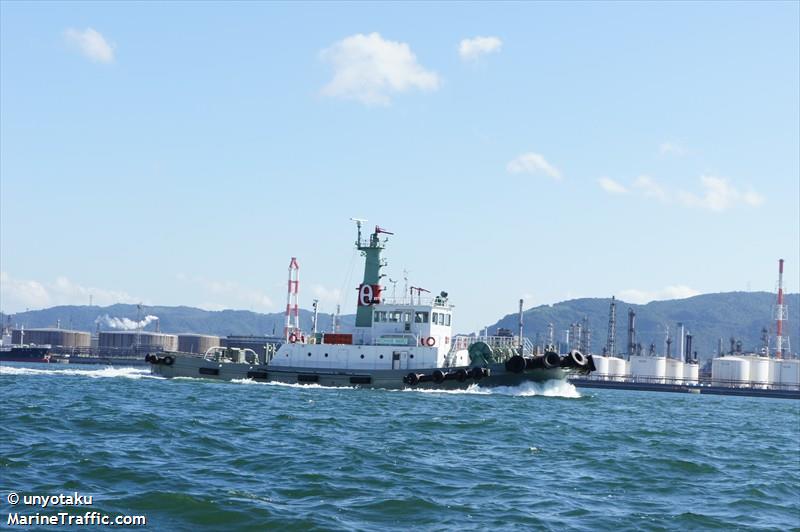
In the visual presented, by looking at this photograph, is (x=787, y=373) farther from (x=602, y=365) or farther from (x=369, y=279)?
(x=369, y=279)

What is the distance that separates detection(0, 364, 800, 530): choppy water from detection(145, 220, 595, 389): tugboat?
1063cm

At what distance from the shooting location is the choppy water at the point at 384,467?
13.9 metres

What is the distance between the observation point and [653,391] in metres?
95.8

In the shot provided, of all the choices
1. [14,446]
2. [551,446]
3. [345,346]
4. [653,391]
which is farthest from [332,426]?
[653,391]

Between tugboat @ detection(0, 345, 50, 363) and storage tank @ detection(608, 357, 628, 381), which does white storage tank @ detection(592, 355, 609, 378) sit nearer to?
storage tank @ detection(608, 357, 628, 381)

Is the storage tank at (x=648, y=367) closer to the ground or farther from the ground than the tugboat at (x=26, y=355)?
farther from the ground

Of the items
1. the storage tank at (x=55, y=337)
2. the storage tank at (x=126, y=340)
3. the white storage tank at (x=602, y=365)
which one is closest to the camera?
the white storage tank at (x=602, y=365)

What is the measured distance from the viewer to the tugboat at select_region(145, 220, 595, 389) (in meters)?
43.0

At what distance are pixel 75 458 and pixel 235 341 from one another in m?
144

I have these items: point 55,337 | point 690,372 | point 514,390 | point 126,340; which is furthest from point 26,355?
point 514,390

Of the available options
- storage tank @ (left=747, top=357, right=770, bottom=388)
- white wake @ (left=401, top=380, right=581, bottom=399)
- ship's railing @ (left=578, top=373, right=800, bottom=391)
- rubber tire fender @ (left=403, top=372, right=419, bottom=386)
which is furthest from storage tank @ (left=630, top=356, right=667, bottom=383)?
rubber tire fender @ (left=403, top=372, right=419, bottom=386)

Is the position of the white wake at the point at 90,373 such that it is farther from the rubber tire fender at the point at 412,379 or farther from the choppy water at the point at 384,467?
the choppy water at the point at 384,467

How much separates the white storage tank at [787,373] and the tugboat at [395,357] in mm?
65288

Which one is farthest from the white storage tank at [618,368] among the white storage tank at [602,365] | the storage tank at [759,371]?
the storage tank at [759,371]
